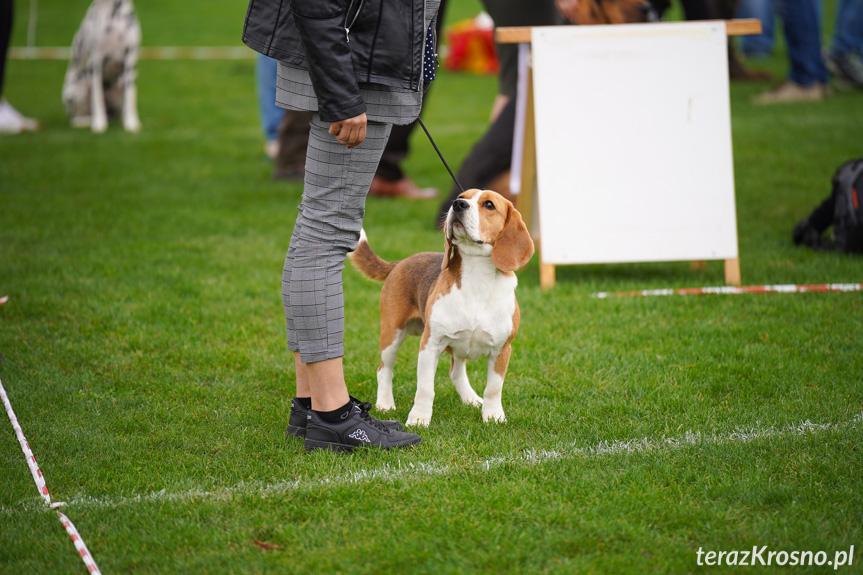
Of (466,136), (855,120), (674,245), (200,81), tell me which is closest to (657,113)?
(674,245)

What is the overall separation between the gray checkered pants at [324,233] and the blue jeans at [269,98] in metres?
6.15

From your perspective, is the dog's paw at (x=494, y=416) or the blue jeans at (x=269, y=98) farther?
the blue jeans at (x=269, y=98)

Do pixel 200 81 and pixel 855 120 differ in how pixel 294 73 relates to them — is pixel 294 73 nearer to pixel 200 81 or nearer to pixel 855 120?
pixel 855 120

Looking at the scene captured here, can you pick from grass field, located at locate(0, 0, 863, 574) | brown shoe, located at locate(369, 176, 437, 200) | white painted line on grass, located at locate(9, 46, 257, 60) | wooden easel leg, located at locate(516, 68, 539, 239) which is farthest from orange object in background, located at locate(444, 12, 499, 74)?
wooden easel leg, located at locate(516, 68, 539, 239)

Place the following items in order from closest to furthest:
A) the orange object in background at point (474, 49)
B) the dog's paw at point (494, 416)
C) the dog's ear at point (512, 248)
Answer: the dog's ear at point (512, 248) < the dog's paw at point (494, 416) < the orange object in background at point (474, 49)

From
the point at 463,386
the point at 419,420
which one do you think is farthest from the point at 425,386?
the point at 463,386

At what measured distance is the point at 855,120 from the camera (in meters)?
10.7

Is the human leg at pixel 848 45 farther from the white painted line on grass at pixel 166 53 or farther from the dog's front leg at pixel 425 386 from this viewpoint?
the dog's front leg at pixel 425 386

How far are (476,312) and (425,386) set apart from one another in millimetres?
415

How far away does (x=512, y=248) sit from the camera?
3709 millimetres

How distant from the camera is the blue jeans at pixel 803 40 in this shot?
11.7m

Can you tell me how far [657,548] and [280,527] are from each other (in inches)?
48.1

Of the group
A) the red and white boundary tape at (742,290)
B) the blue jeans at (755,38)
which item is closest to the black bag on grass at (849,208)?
the red and white boundary tape at (742,290)

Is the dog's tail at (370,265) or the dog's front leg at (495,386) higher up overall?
the dog's tail at (370,265)
